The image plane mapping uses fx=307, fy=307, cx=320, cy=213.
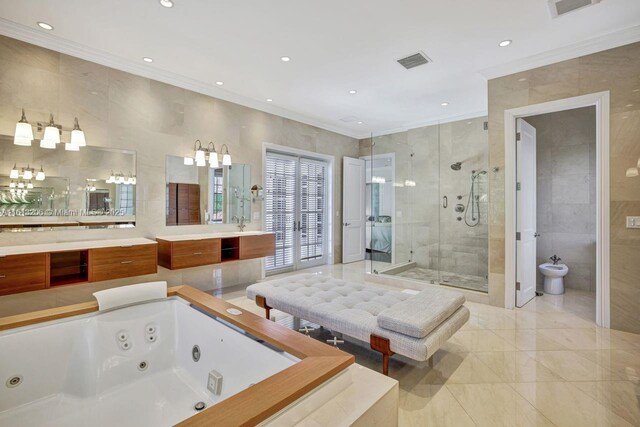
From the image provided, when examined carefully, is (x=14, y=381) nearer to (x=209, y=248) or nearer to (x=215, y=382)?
(x=215, y=382)

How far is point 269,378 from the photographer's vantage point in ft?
4.20

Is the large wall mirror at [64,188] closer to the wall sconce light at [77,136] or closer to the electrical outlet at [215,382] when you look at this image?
the wall sconce light at [77,136]

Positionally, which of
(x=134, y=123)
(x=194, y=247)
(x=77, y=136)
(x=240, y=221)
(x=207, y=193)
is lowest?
(x=194, y=247)

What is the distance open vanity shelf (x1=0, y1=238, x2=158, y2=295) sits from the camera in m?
2.54

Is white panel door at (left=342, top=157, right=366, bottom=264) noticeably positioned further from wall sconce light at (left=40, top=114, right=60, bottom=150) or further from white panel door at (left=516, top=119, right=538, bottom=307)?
wall sconce light at (left=40, top=114, right=60, bottom=150)

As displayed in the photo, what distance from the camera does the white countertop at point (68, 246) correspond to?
2.65 metres

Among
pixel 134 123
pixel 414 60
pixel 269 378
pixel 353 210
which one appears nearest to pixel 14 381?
pixel 269 378

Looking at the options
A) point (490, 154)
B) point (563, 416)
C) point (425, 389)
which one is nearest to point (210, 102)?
point (490, 154)

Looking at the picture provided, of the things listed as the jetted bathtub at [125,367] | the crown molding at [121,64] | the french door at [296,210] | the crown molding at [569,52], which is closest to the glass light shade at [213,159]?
the crown molding at [121,64]

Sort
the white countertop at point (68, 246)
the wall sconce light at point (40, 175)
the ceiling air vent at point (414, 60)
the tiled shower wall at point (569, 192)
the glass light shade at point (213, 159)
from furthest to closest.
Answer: the tiled shower wall at point (569, 192)
the glass light shade at point (213, 159)
the ceiling air vent at point (414, 60)
the wall sconce light at point (40, 175)
the white countertop at point (68, 246)

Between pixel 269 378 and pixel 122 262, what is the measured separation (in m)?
2.53

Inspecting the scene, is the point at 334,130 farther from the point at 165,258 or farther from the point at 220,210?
the point at 165,258

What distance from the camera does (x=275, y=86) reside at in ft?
13.6

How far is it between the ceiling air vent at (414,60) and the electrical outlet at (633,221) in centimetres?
251
